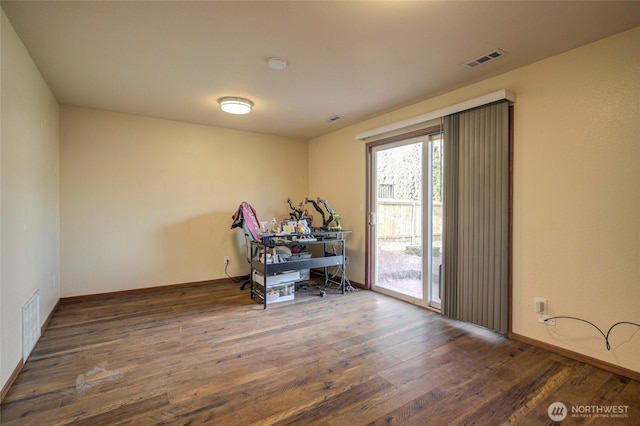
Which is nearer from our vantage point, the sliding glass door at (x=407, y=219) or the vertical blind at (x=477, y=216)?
the vertical blind at (x=477, y=216)

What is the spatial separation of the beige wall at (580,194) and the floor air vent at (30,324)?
407 centimetres

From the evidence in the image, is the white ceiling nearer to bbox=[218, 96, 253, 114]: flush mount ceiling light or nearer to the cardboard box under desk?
bbox=[218, 96, 253, 114]: flush mount ceiling light

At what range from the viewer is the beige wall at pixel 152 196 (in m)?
3.88

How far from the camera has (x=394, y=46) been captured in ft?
7.74

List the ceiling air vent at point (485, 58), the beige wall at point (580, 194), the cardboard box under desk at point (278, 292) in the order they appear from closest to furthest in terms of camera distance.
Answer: the beige wall at point (580, 194) < the ceiling air vent at point (485, 58) < the cardboard box under desk at point (278, 292)

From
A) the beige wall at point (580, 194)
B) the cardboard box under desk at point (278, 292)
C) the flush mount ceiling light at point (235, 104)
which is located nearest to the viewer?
the beige wall at point (580, 194)

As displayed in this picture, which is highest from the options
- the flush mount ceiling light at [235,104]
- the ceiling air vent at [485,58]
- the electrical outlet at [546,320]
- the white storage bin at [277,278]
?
the ceiling air vent at [485,58]

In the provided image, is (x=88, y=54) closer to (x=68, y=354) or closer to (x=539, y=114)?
(x=68, y=354)

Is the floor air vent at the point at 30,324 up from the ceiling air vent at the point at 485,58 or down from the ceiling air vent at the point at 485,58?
down

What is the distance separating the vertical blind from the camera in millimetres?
2805
